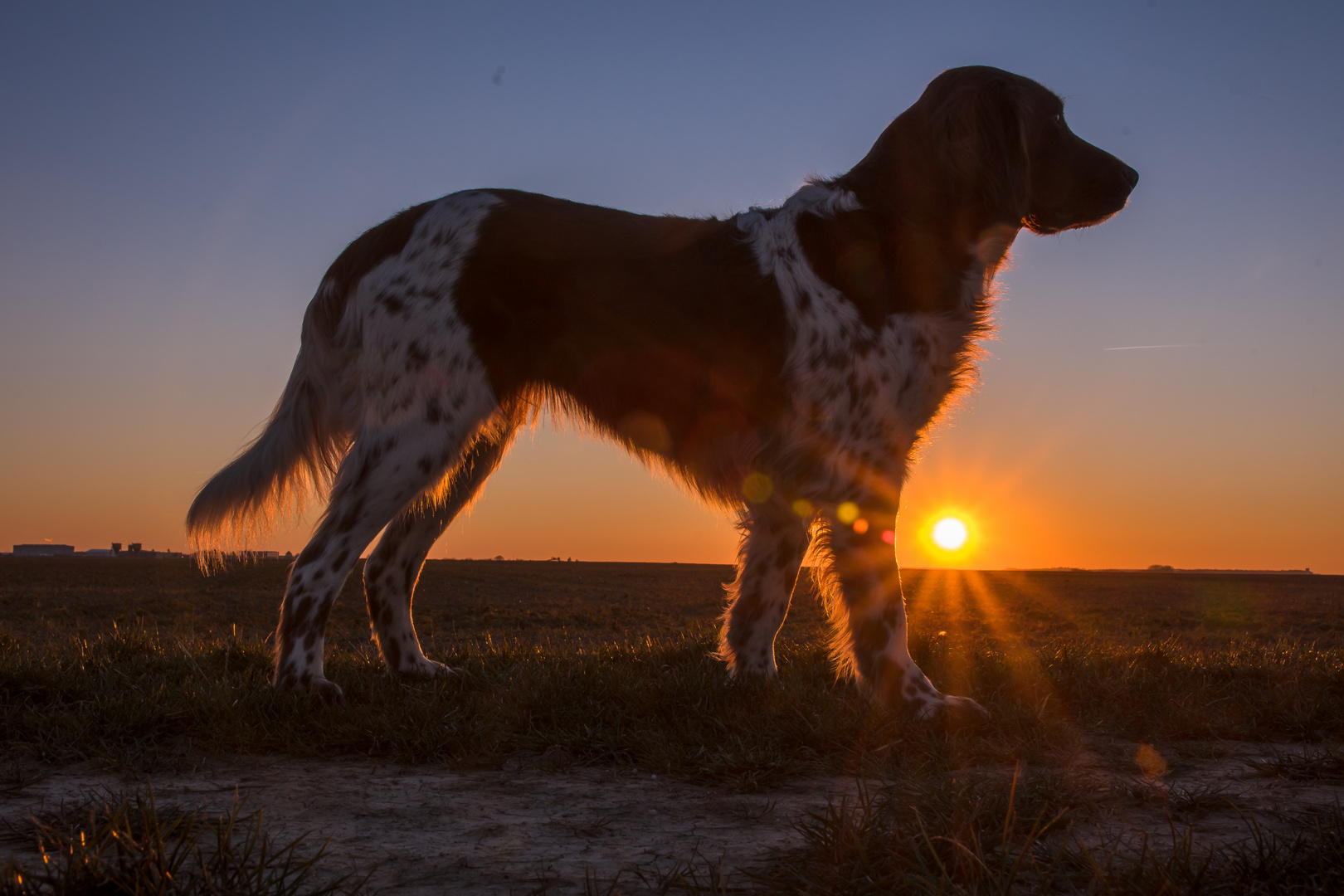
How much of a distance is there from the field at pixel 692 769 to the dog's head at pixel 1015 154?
1988 mm

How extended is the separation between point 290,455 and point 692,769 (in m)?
2.52

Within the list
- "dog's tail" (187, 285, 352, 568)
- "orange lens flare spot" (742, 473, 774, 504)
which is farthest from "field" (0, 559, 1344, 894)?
"orange lens flare spot" (742, 473, 774, 504)

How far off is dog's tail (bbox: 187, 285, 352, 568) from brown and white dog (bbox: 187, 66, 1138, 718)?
0.01 metres

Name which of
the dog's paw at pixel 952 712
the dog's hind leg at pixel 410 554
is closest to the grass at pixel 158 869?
the dog's paw at pixel 952 712

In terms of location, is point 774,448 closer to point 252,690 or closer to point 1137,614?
point 252,690

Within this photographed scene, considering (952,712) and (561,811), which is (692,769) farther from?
(952,712)

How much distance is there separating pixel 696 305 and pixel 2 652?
3.70 metres

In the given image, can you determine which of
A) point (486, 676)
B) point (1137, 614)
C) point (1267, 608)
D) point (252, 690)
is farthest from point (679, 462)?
point (1267, 608)

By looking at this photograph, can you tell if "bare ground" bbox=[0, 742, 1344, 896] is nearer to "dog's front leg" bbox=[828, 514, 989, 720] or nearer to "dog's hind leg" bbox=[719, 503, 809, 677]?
"dog's front leg" bbox=[828, 514, 989, 720]

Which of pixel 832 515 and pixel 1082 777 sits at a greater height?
pixel 832 515

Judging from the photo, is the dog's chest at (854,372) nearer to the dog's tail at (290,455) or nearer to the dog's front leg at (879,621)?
the dog's front leg at (879,621)

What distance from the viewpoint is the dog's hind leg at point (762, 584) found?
373cm

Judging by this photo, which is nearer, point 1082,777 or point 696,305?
point 1082,777

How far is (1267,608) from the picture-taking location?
73.3 ft
